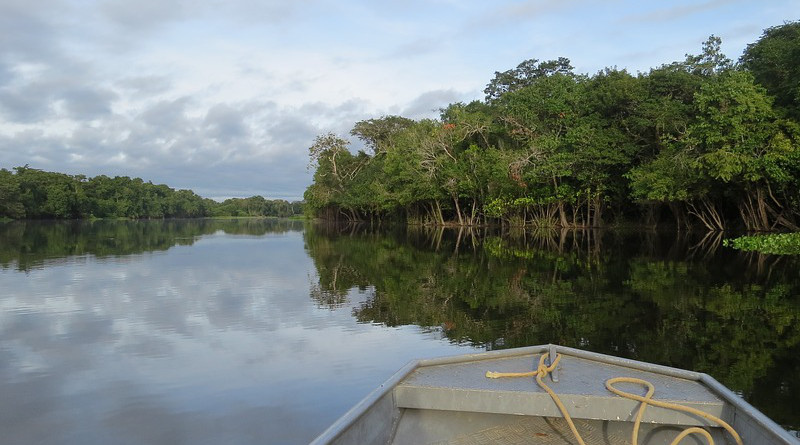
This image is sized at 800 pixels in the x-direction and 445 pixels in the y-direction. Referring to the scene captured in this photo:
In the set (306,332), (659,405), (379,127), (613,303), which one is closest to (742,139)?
(613,303)

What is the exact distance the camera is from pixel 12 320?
10.4 metres

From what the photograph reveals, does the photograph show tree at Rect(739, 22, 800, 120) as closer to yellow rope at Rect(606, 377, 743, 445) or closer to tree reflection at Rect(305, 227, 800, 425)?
tree reflection at Rect(305, 227, 800, 425)

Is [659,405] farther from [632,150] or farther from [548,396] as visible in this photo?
[632,150]

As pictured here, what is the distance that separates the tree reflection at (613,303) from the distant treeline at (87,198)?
80059 mm

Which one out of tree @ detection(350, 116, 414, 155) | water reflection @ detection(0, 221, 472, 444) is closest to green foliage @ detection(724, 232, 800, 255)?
water reflection @ detection(0, 221, 472, 444)

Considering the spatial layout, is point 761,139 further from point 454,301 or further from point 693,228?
point 454,301

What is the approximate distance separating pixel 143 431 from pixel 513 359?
3.64m

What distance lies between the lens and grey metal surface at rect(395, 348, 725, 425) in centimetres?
391

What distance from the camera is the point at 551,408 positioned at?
3977mm

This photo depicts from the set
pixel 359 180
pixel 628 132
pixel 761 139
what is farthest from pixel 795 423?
pixel 359 180

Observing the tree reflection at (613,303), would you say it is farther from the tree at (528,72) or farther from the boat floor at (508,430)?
the tree at (528,72)

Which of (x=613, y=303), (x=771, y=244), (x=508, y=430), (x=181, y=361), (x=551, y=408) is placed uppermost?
(x=771, y=244)

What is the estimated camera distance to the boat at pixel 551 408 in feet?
12.5

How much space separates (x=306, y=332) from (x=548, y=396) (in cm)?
623
